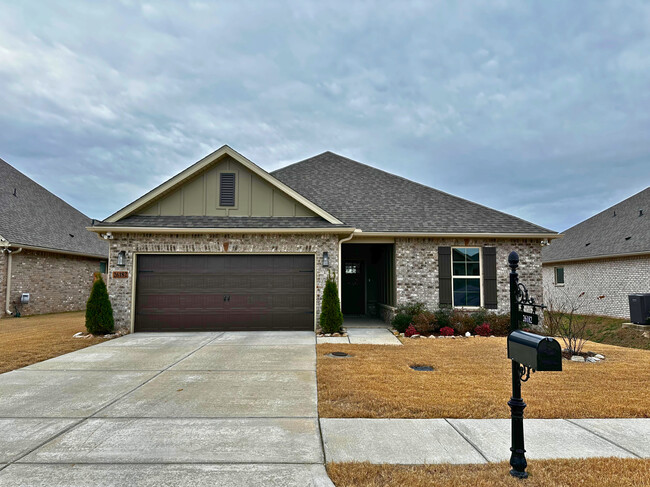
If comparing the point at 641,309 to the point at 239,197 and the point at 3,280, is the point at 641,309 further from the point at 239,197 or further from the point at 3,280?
the point at 3,280

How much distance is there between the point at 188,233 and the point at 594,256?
1807cm

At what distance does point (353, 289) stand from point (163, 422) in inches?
476

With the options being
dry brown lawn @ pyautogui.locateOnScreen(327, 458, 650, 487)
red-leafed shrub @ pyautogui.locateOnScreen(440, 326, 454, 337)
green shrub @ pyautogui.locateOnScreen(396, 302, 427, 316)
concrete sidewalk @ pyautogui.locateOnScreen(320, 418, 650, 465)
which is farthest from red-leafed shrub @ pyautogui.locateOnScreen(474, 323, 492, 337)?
dry brown lawn @ pyautogui.locateOnScreen(327, 458, 650, 487)

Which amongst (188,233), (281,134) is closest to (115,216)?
(188,233)

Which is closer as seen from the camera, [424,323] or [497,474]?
[497,474]

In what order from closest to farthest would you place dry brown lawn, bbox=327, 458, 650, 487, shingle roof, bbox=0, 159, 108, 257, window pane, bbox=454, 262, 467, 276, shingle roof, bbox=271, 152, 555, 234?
dry brown lawn, bbox=327, 458, 650, 487, window pane, bbox=454, 262, 467, 276, shingle roof, bbox=271, 152, 555, 234, shingle roof, bbox=0, 159, 108, 257

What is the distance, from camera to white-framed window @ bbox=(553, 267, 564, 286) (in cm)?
2083

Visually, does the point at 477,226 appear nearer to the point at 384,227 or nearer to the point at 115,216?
the point at 384,227

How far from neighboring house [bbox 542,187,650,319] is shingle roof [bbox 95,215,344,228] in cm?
1374

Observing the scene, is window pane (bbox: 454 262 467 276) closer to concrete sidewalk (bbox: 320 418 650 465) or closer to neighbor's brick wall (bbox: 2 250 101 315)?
concrete sidewalk (bbox: 320 418 650 465)

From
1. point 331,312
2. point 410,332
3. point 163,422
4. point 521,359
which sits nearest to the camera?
point 521,359

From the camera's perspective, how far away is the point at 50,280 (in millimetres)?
16797

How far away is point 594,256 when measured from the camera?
1750cm

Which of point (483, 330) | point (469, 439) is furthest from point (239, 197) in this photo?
point (469, 439)
